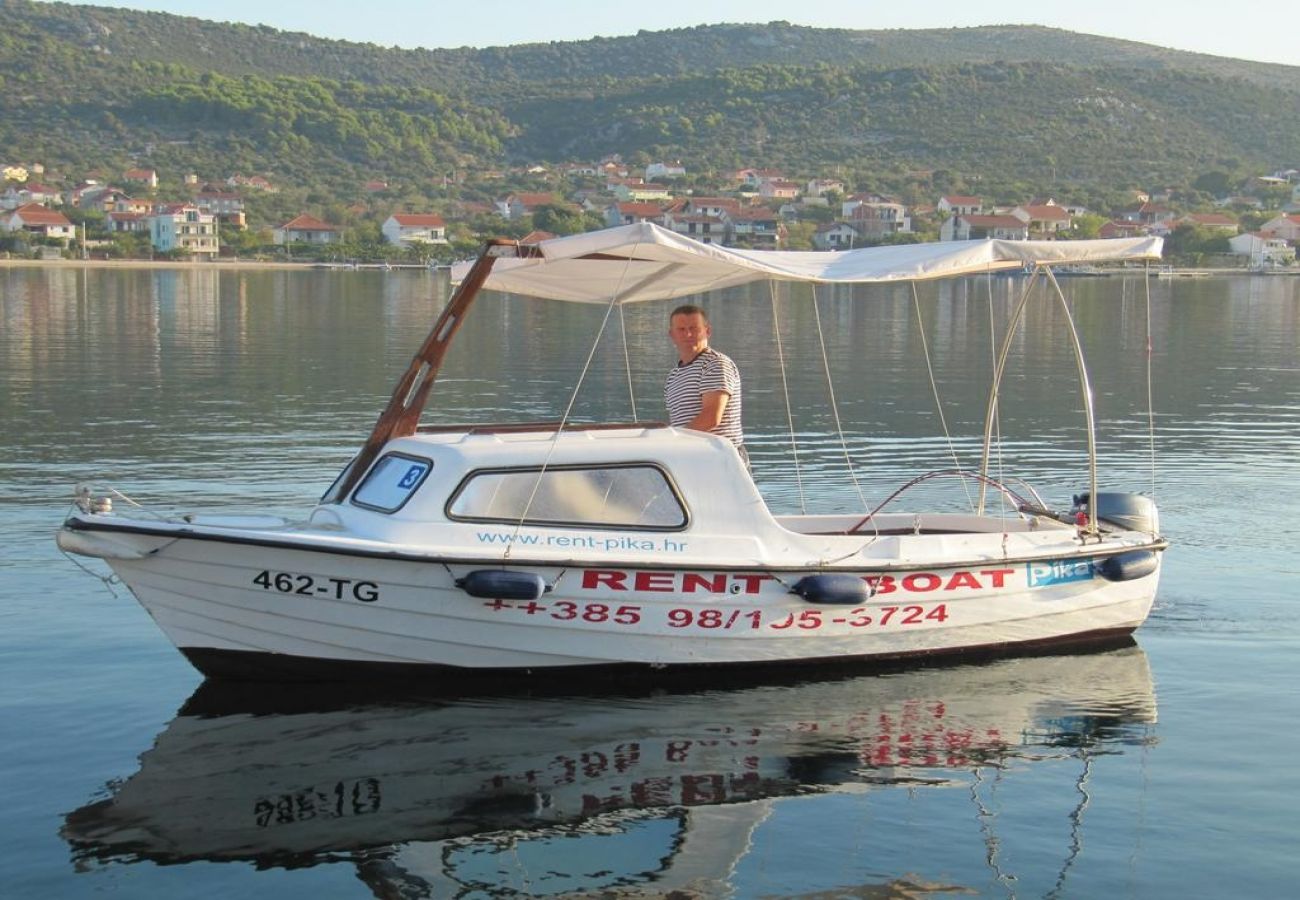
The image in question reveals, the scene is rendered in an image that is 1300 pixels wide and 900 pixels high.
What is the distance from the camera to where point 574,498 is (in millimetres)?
11031

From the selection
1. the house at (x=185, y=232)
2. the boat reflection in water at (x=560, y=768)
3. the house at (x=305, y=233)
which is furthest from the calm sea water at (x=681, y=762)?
the house at (x=305, y=233)

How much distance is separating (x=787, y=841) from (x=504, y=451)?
3534 millimetres

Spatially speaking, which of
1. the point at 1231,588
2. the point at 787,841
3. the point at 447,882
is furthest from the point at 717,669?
the point at 1231,588

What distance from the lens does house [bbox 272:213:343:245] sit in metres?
152

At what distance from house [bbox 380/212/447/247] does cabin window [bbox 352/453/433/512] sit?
141 meters

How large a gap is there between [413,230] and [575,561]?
145 meters

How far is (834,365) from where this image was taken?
3822 cm

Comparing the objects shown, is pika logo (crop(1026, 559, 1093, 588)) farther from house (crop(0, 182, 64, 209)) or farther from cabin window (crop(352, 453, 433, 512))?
house (crop(0, 182, 64, 209))

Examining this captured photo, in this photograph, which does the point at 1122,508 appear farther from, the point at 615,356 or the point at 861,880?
the point at 615,356

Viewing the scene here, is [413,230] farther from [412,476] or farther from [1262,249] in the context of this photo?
[412,476]

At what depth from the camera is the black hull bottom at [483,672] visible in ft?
35.7

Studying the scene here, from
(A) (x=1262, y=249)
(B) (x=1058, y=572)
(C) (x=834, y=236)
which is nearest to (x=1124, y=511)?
(B) (x=1058, y=572)

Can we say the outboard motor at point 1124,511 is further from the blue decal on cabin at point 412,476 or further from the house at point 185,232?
the house at point 185,232

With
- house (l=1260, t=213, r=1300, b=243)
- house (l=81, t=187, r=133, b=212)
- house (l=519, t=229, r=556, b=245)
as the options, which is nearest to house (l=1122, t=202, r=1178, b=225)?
house (l=1260, t=213, r=1300, b=243)
